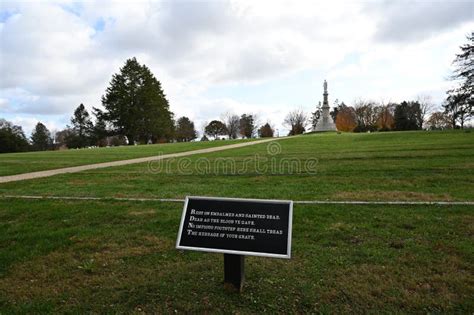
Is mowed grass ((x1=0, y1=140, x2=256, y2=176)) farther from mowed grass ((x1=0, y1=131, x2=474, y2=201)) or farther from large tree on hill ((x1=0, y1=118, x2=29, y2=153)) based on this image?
large tree on hill ((x1=0, y1=118, x2=29, y2=153))

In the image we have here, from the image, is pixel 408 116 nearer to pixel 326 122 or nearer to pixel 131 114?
pixel 326 122

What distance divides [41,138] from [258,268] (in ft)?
322

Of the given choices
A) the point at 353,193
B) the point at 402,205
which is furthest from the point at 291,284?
the point at 353,193

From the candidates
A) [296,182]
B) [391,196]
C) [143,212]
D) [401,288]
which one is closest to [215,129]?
[296,182]

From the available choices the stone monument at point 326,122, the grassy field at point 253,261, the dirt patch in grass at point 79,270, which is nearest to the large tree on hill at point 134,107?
the stone monument at point 326,122

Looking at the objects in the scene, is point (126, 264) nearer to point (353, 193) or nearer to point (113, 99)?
point (353, 193)

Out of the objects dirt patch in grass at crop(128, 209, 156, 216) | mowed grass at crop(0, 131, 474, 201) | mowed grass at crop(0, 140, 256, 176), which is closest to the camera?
dirt patch in grass at crop(128, 209, 156, 216)

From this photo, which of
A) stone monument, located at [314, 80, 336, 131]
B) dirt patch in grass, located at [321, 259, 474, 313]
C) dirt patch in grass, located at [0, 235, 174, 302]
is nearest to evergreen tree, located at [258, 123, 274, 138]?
stone monument, located at [314, 80, 336, 131]

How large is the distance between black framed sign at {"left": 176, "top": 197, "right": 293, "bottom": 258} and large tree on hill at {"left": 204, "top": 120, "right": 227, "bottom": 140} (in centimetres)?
9853

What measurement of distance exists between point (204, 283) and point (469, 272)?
3082 mm

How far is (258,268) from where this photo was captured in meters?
4.22

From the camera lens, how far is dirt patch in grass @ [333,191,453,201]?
22.9ft

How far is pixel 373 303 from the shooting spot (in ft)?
10.9

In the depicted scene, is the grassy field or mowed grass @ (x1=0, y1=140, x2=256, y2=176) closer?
the grassy field
